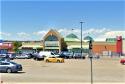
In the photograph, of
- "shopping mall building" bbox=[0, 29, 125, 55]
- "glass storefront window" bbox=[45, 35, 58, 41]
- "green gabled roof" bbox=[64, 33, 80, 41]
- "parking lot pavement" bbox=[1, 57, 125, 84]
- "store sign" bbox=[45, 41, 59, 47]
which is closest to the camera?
"parking lot pavement" bbox=[1, 57, 125, 84]

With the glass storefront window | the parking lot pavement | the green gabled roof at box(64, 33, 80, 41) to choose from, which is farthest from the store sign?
the parking lot pavement

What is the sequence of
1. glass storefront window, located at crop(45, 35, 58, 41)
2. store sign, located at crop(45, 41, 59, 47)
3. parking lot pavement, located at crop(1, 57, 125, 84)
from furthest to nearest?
1. store sign, located at crop(45, 41, 59, 47)
2. glass storefront window, located at crop(45, 35, 58, 41)
3. parking lot pavement, located at crop(1, 57, 125, 84)

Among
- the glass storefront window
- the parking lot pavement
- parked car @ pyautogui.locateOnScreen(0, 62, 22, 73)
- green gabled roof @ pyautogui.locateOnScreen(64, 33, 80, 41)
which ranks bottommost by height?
the parking lot pavement

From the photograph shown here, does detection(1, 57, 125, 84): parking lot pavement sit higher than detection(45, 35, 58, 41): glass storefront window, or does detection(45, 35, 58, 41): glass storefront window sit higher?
detection(45, 35, 58, 41): glass storefront window

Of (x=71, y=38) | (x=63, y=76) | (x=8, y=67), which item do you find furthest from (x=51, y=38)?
(x=63, y=76)

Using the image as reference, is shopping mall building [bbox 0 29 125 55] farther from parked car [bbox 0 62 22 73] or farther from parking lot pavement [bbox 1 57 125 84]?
parked car [bbox 0 62 22 73]

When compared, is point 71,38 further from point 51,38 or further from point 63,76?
point 63,76

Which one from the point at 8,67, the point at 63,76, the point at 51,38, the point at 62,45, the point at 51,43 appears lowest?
the point at 63,76

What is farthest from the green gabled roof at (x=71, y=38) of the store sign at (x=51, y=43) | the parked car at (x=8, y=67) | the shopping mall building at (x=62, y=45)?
the parked car at (x=8, y=67)

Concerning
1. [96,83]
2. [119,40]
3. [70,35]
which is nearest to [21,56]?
[119,40]

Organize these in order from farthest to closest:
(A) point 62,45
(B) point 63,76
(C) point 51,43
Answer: (A) point 62,45 < (C) point 51,43 < (B) point 63,76

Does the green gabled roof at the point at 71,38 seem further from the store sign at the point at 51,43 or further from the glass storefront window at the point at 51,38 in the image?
the glass storefront window at the point at 51,38

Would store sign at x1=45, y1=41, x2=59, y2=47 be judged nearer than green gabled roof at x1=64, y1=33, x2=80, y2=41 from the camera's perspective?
Yes

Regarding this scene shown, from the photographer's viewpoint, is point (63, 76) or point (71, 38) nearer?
point (63, 76)
